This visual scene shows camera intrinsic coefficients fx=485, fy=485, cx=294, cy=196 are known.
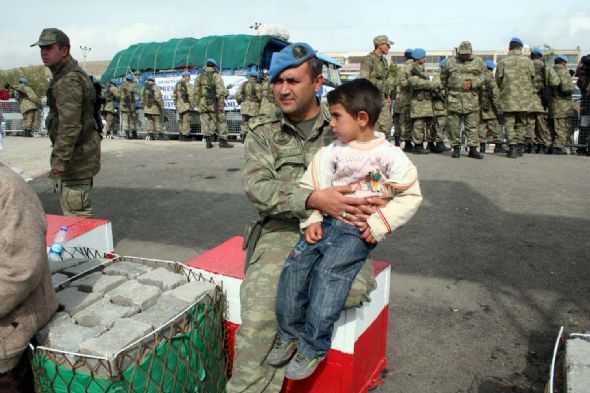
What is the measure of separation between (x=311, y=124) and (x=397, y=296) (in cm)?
174

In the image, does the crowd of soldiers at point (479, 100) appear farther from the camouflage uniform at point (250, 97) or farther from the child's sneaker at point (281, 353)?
the child's sneaker at point (281, 353)

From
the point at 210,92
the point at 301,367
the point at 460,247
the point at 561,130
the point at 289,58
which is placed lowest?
the point at 460,247

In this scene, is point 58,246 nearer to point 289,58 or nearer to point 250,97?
point 289,58

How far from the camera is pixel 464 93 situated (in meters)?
9.67

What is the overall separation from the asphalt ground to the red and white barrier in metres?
0.28

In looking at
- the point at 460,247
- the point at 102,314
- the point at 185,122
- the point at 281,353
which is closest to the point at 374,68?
the point at 460,247

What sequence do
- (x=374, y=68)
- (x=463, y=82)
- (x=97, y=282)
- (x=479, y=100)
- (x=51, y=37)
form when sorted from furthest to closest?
(x=479, y=100) → (x=374, y=68) → (x=463, y=82) → (x=51, y=37) → (x=97, y=282)

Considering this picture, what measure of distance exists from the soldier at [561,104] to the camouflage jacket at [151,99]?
34.8ft

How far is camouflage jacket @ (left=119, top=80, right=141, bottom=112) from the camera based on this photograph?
15656 mm

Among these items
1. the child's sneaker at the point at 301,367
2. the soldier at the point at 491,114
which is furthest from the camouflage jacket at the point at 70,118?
the soldier at the point at 491,114

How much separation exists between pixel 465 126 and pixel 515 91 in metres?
1.34

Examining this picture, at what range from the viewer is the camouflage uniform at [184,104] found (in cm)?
1399

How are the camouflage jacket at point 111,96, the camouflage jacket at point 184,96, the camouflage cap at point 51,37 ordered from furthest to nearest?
the camouflage jacket at point 111,96, the camouflage jacket at point 184,96, the camouflage cap at point 51,37

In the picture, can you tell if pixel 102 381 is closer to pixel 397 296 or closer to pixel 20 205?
pixel 20 205
